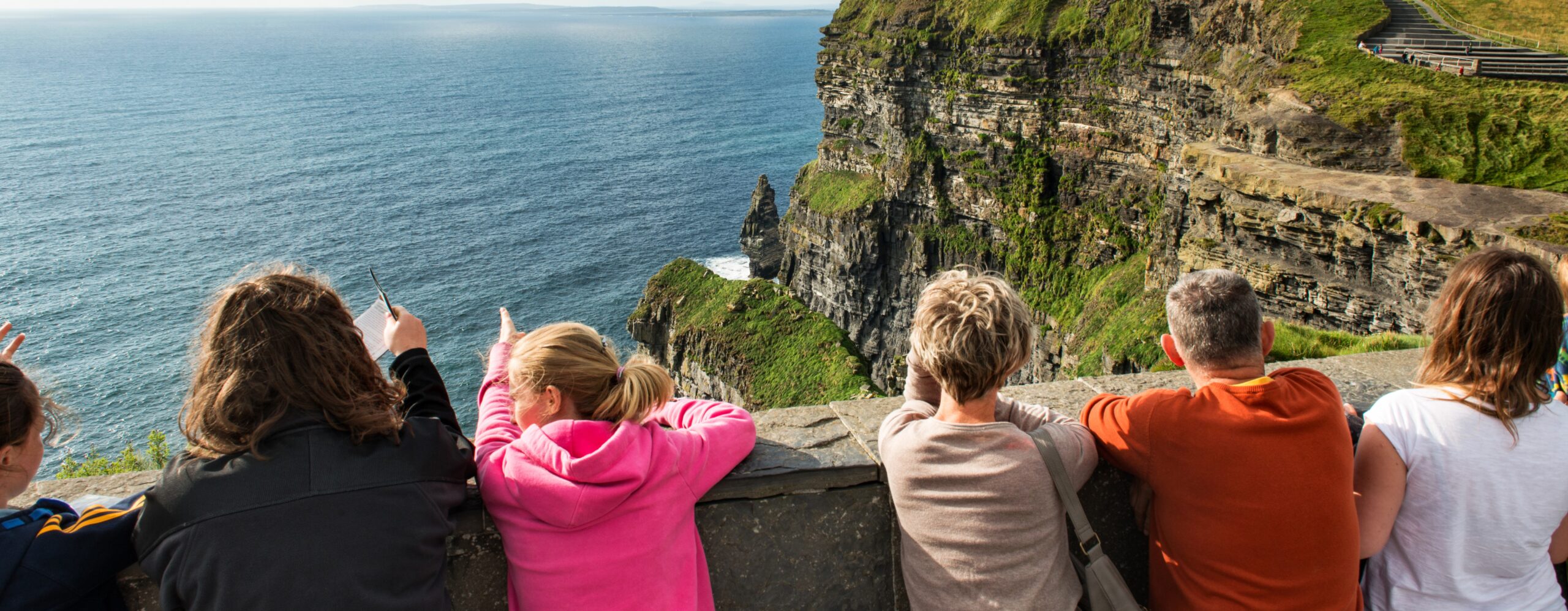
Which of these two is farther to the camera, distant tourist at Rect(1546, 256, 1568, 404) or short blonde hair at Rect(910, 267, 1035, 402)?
distant tourist at Rect(1546, 256, 1568, 404)

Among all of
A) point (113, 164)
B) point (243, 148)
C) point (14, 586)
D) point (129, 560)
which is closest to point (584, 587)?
point (129, 560)

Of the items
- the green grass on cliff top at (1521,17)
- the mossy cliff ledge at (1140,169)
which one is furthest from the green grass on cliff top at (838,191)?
the green grass on cliff top at (1521,17)

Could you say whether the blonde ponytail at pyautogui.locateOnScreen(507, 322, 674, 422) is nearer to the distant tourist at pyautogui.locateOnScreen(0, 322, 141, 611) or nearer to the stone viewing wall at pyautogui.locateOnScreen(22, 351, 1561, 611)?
the stone viewing wall at pyautogui.locateOnScreen(22, 351, 1561, 611)

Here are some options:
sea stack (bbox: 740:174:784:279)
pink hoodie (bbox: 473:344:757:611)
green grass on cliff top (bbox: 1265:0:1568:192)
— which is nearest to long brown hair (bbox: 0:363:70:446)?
pink hoodie (bbox: 473:344:757:611)

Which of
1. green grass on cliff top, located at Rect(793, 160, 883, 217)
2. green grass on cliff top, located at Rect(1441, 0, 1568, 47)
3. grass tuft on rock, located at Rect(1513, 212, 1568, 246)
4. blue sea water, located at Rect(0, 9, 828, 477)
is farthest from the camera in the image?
blue sea water, located at Rect(0, 9, 828, 477)

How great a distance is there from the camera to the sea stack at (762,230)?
67.1 meters

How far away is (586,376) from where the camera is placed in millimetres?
3869

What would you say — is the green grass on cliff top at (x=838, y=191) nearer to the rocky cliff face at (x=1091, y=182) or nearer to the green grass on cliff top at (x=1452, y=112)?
the rocky cliff face at (x=1091, y=182)

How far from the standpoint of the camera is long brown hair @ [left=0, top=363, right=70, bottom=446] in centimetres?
313

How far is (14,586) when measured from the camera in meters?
3.08

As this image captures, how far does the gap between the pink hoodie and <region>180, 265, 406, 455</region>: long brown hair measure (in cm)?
61

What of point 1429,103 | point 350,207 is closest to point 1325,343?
point 1429,103

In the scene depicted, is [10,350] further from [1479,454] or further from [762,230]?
[762,230]

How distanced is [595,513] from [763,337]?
32210 millimetres
